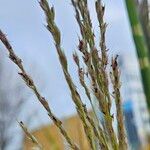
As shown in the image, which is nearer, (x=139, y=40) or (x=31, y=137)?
(x=139, y=40)

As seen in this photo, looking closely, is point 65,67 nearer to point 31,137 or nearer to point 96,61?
point 96,61

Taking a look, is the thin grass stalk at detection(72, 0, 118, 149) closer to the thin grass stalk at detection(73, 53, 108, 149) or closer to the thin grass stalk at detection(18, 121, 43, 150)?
the thin grass stalk at detection(73, 53, 108, 149)

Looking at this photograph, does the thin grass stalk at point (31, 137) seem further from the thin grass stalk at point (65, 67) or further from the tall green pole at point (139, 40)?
the tall green pole at point (139, 40)

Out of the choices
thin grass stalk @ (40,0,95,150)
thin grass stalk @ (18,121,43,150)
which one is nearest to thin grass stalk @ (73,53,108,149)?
thin grass stalk @ (40,0,95,150)

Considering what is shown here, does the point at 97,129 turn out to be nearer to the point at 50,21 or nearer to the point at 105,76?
the point at 105,76

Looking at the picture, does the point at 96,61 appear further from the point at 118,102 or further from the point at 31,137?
the point at 31,137

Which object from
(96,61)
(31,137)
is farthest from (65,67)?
(31,137)

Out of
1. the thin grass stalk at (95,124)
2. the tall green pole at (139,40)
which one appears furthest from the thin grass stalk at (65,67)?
the tall green pole at (139,40)

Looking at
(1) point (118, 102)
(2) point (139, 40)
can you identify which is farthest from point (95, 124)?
(2) point (139, 40)

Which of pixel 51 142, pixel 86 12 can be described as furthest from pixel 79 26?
pixel 51 142
